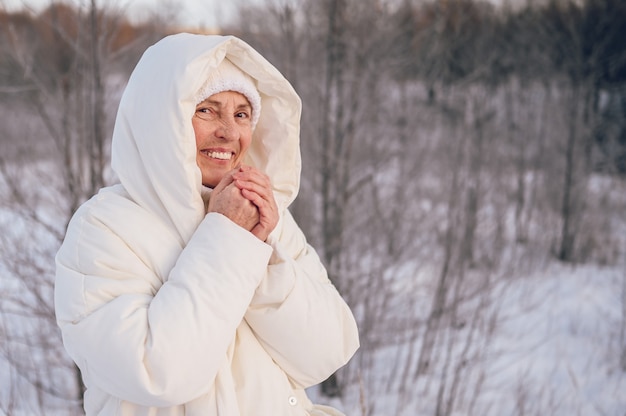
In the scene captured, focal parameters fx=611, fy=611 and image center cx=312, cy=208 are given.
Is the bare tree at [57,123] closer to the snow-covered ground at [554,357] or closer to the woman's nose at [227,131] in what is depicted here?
the woman's nose at [227,131]

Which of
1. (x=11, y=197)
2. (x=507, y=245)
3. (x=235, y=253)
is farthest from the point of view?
(x=507, y=245)

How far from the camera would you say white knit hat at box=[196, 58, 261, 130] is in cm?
150

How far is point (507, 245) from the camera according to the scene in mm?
9578

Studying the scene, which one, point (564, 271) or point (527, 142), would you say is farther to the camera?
point (527, 142)

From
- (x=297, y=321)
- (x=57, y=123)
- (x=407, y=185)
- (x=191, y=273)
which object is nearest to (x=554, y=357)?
(x=407, y=185)

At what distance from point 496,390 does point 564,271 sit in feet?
15.2

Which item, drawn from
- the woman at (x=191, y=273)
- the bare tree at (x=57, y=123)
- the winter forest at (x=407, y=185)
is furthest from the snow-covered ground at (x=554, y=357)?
the woman at (x=191, y=273)

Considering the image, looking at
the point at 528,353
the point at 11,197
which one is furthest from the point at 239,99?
the point at 528,353

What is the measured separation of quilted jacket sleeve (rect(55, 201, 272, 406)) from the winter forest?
1.10 meters

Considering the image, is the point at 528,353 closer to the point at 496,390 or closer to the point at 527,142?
the point at 496,390

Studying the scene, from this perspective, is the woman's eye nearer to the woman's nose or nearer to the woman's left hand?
the woman's nose

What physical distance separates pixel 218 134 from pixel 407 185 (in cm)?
497

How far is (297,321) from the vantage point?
56.9 inches

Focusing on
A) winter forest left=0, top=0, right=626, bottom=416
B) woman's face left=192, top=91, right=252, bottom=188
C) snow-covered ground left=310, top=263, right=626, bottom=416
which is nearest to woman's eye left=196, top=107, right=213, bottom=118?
woman's face left=192, top=91, right=252, bottom=188
